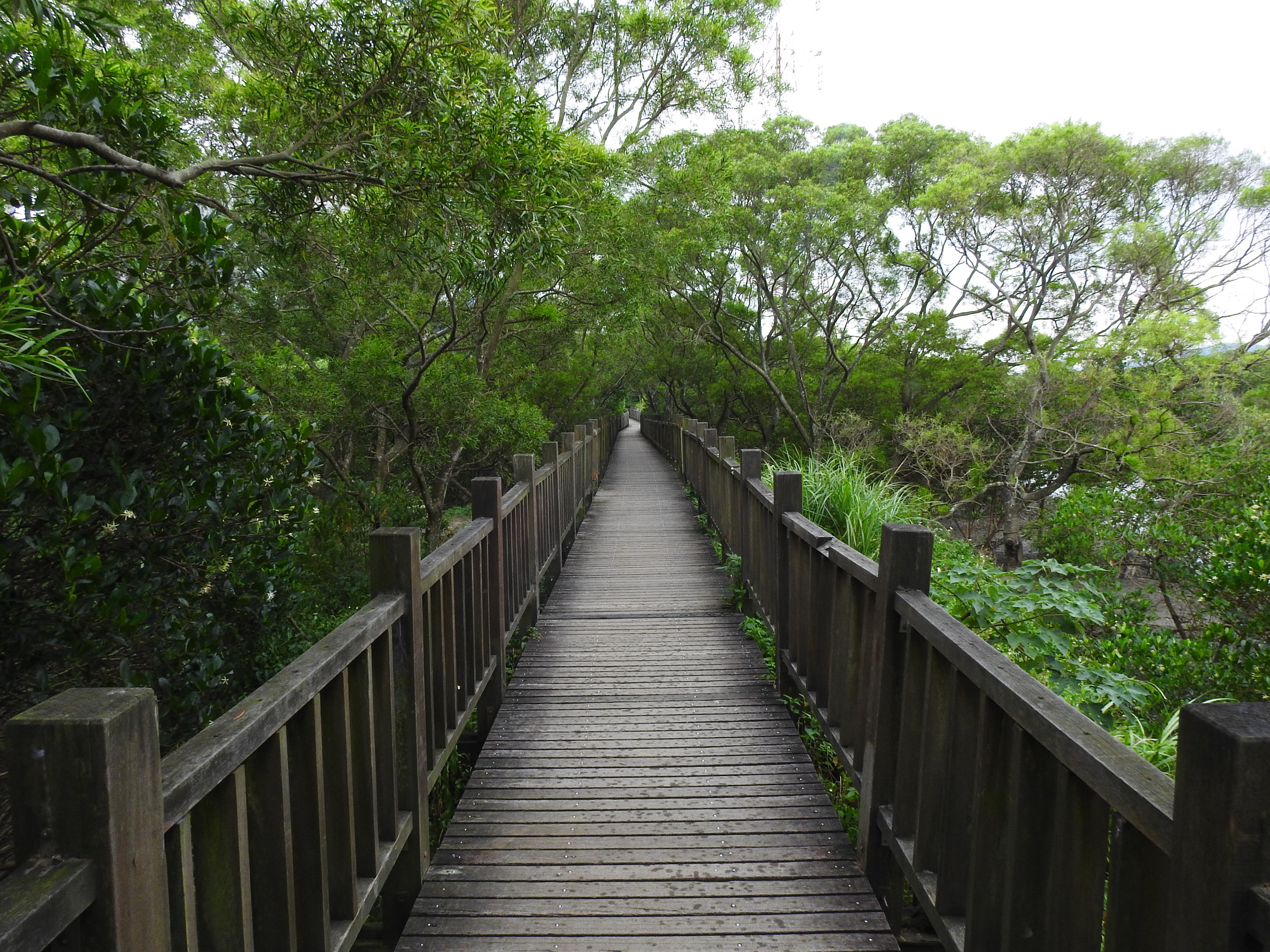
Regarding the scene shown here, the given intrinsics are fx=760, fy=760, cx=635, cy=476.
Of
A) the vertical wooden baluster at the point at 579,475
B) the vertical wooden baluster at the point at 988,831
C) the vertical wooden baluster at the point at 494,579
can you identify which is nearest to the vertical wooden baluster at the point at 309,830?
the vertical wooden baluster at the point at 988,831

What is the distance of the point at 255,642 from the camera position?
12.3 feet

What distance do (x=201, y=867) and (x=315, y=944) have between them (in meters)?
0.52

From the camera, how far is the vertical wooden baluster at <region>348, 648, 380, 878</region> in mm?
2152

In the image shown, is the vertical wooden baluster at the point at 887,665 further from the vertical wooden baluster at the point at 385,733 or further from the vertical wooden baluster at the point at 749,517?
the vertical wooden baluster at the point at 749,517

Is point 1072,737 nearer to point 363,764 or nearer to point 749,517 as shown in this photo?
point 363,764

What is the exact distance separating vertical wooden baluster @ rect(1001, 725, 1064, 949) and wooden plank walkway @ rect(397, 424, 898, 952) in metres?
0.88

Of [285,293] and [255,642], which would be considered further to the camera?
[285,293]

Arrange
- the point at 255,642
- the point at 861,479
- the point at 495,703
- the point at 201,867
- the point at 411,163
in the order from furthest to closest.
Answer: the point at 861,479
the point at 411,163
the point at 495,703
the point at 255,642
the point at 201,867

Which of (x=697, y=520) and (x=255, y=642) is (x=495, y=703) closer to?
(x=255, y=642)

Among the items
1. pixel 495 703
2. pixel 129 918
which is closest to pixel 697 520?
pixel 495 703

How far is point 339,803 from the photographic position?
6.50ft

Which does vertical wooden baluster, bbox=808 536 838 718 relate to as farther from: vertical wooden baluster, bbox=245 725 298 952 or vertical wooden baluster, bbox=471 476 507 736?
vertical wooden baluster, bbox=245 725 298 952

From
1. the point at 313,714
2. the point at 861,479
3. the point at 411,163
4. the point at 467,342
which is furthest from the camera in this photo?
the point at 467,342

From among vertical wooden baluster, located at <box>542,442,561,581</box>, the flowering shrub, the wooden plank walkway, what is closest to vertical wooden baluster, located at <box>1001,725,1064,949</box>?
the wooden plank walkway
